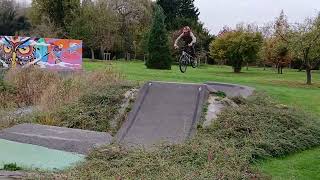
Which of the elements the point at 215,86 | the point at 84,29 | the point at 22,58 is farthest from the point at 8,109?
Answer: the point at 84,29

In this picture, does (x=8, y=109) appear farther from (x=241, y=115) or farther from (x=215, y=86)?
(x=241, y=115)

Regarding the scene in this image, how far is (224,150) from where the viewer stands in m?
7.80

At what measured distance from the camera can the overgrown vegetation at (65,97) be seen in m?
11.3

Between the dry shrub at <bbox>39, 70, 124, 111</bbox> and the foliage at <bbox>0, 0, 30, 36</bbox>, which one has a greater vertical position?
the foliage at <bbox>0, 0, 30, 36</bbox>

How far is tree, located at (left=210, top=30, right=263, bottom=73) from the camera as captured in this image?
31.9 m

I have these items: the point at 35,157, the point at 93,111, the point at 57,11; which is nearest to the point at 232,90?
the point at 93,111

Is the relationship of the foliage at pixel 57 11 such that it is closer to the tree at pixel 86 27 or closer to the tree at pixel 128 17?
the tree at pixel 86 27

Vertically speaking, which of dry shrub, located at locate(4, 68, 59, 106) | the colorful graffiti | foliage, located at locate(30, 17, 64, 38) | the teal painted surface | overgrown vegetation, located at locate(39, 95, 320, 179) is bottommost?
the teal painted surface

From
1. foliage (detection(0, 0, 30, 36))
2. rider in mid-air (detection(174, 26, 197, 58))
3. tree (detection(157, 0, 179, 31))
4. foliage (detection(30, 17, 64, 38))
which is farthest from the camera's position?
foliage (detection(0, 0, 30, 36))

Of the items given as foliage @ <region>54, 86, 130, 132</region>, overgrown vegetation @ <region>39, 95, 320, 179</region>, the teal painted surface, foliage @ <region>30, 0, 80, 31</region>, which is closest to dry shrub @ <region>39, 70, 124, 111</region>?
foliage @ <region>54, 86, 130, 132</region>

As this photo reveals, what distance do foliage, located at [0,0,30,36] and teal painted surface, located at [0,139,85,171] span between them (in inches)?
1781

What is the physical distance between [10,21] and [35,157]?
157ft

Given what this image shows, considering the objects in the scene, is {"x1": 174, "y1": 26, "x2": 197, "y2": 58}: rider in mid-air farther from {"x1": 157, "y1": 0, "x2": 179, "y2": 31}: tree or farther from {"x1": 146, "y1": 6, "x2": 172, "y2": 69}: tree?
{"x1": 157, "y1": 0, "x2": 179, "y2": 31}: tree

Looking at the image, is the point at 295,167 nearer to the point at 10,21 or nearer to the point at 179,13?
the point at 179,13
